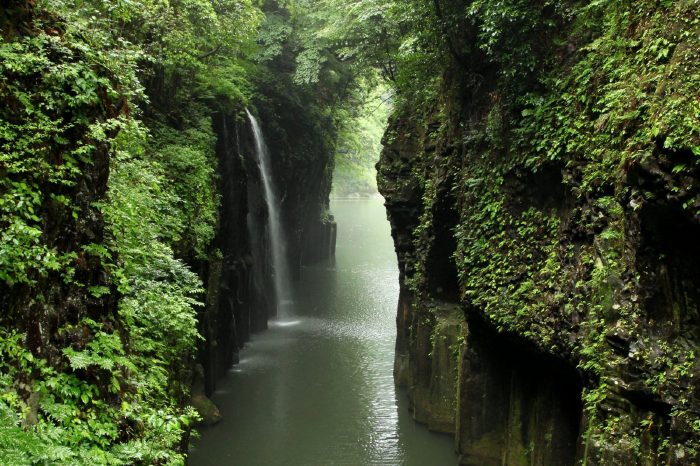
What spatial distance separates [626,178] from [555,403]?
4715 millimetres

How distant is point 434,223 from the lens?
575 inches

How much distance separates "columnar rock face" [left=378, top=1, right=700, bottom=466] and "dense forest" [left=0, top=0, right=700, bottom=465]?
39mm

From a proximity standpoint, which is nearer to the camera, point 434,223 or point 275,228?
point 434,223

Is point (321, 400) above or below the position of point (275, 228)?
below

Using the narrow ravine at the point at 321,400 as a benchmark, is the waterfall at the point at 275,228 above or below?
above

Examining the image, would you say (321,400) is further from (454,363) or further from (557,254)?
(557,254)

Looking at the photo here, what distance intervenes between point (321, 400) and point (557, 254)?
9.38 m

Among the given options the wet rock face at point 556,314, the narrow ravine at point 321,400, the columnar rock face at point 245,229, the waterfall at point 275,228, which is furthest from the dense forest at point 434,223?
the waterfall at point 275,228

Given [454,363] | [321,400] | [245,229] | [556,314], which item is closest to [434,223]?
[454,363]

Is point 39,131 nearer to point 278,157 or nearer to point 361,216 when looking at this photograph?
point 278,157

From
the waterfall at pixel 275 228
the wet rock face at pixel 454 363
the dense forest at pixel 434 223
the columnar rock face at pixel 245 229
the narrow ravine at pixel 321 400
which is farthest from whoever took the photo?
the waterfall at pixel 275 228

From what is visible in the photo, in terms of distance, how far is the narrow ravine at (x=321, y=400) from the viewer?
13766 millimetres

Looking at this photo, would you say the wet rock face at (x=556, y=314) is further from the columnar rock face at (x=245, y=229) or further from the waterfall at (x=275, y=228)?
the waterfall at (x=275, y=228)

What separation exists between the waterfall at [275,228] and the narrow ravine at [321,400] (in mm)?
953
